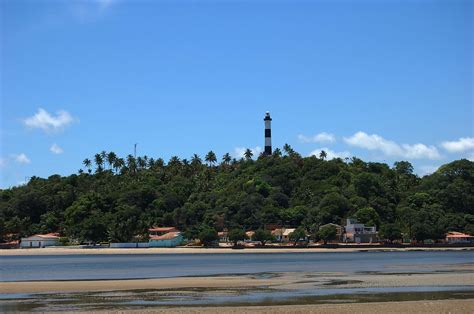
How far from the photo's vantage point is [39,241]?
143m

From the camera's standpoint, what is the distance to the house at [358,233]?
134875mm

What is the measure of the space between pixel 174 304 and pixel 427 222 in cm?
11278

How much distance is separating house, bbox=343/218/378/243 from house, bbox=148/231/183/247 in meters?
37.4

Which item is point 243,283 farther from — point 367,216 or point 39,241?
point 39,241

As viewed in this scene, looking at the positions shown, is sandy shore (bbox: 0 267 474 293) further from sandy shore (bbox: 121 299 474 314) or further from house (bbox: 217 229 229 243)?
house (bbox: 217 229 229 243)

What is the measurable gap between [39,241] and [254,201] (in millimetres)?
50339

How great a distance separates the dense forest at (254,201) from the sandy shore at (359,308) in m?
107

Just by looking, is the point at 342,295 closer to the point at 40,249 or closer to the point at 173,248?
the point at 173,248

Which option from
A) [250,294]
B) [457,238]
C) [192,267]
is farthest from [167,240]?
[250,294]

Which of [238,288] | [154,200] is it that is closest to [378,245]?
[154,200]

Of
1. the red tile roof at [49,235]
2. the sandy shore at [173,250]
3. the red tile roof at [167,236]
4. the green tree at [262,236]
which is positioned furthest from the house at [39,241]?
the green tree at [262,236]

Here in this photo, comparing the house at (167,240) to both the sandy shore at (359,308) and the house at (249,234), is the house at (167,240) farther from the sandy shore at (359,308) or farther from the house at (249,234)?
the sandy shore at (359,308)

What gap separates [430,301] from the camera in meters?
31.2

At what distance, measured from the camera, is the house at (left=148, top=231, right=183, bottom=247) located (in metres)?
138
